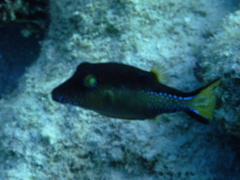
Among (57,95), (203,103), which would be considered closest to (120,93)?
(57,95)

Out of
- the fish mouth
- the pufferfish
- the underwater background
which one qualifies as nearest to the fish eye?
the pufferfish

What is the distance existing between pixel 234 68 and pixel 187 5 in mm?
2198

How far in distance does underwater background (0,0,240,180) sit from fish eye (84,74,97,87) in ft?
4.43

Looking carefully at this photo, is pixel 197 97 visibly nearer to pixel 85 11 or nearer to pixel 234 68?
pixel 234 68

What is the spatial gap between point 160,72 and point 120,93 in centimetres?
42

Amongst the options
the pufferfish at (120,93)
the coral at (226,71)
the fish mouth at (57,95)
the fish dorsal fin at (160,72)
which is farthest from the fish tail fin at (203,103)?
the fish mouth at (57,95)

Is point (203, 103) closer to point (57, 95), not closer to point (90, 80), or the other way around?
point (90, 80)

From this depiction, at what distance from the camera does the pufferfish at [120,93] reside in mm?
1833

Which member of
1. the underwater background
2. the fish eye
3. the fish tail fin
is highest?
the fish tail fin

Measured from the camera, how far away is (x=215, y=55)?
2.97 meters

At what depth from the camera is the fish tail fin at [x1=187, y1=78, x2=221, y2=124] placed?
1.94m

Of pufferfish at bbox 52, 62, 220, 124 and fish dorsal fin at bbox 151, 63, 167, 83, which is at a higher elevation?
fish dorsal fin at bbox 151, 63, 167, 83

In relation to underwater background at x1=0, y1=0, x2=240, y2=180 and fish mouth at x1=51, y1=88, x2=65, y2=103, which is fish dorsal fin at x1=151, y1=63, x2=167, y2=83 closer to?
fish mouth at x1=51, y1=88, x2=65, y2=103

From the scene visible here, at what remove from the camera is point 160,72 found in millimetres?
1951
